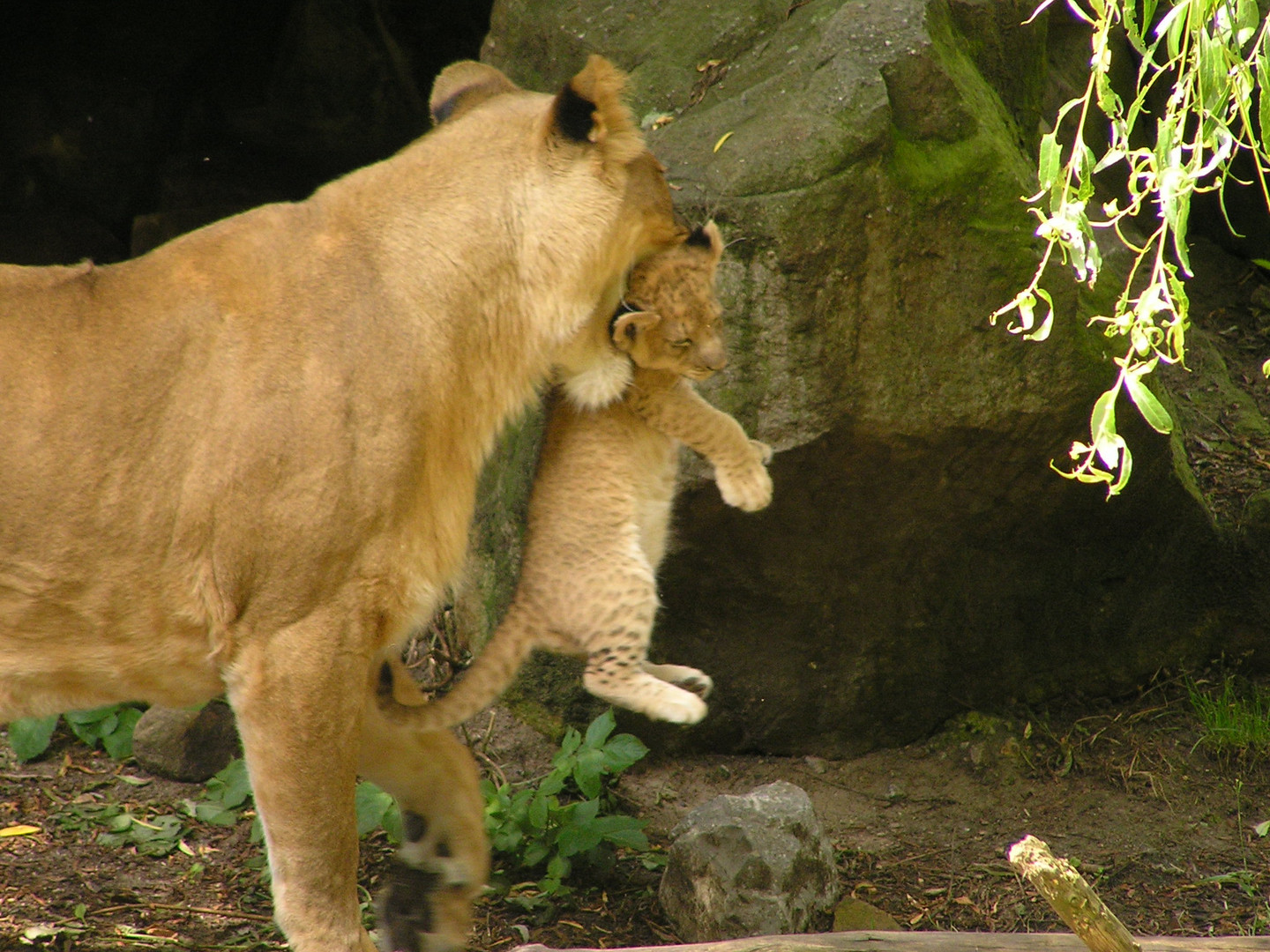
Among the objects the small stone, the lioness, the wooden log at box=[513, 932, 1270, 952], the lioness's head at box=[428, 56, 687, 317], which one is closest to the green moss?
the lioness's head at box=[428, 56, 687, 317]

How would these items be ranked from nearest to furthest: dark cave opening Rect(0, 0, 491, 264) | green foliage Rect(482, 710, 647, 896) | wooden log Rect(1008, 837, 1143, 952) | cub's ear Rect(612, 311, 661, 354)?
wooden log Rect(1008, 837, 1143, 952), cub's ear Rect(612, 311, 661, 354), green foliage Rect(482, 710, 647, 896), dark cave opening Rect(0, 0, 491, 264)

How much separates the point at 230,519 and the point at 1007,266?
8.62ft

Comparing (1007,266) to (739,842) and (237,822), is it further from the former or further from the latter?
(237,822)

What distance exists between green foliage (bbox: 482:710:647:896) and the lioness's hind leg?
630 mm

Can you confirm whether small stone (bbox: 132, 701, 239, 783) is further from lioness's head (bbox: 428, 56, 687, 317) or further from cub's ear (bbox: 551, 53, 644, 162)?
cub's ear (bbox: 551, 53, 644, 162)

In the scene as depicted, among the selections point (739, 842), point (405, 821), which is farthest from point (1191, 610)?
point (405, 821)

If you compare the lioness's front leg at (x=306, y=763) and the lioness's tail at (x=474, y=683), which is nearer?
the lioness's front leg at (x=306, y=763)

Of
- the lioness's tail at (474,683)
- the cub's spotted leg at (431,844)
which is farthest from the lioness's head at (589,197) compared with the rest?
the cub's spotted leg at (431,844)

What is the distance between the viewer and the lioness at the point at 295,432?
9.59 feet

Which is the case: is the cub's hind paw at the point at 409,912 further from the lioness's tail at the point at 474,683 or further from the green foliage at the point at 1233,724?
the green foliage at the point at 1233,724

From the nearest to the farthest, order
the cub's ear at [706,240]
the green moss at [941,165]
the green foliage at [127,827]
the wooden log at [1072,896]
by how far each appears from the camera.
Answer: the wooden log at [1072,896] → the cub's ear at [706,240] → the green moss at [941,165] → the green foliage at [127,827]

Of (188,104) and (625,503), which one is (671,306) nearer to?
(625,503)

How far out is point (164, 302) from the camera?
3.04 metres

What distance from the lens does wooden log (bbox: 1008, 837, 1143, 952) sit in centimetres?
233
